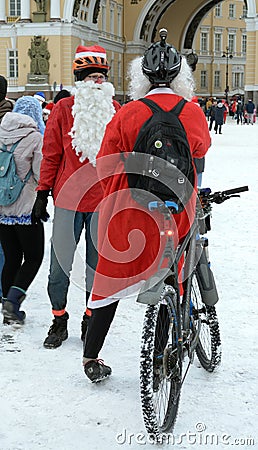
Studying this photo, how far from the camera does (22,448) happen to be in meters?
3.43

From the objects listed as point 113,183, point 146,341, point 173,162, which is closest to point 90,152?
point 113,183

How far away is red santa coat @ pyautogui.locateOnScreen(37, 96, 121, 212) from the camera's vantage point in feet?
15.2

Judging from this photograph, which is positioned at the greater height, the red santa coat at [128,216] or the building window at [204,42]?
the building window at [204,42]

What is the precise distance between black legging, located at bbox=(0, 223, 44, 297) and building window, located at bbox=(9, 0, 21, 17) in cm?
3836

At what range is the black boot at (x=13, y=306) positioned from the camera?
5.23 meters

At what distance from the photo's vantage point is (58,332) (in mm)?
4895

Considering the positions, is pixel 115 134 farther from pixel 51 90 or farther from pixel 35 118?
pixel 51 90

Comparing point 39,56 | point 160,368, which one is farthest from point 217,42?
point 160,368

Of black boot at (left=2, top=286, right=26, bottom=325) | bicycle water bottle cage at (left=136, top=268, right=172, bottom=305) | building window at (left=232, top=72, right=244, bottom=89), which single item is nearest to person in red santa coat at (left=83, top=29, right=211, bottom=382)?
bicycle water bottle cage at (left=136, top=268, right=172, bottom=305)

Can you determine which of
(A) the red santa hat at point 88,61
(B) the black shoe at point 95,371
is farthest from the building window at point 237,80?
(B) the black shoe at point 95,371

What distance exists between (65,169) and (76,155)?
12 centimetres

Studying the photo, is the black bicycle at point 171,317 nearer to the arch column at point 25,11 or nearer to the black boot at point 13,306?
the black boot at point 13,306

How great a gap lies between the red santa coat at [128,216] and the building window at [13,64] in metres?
39.6

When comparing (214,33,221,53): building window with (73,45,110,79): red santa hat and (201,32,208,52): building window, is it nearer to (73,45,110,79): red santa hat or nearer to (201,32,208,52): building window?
(201,32,208,52): building window
